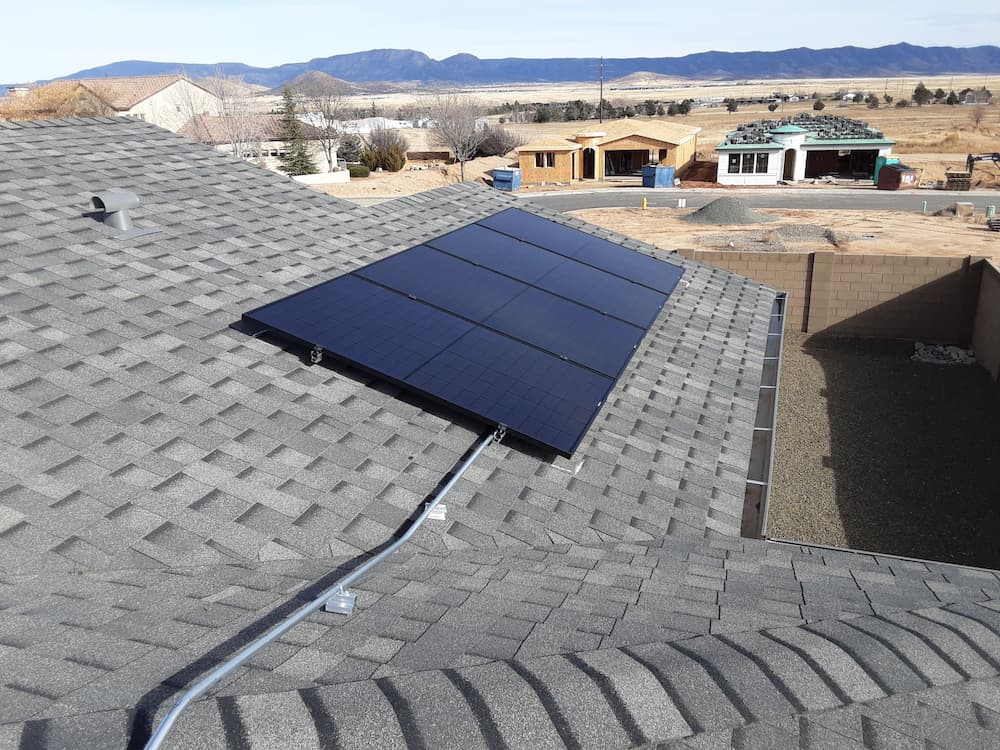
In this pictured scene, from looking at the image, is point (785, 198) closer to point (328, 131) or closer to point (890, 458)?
point (890, 458)

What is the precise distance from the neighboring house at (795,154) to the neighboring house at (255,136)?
127 ft

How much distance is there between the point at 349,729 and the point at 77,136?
14715 millimetres

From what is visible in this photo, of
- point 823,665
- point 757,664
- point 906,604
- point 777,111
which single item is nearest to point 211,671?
point 757,664

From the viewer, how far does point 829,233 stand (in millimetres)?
42781

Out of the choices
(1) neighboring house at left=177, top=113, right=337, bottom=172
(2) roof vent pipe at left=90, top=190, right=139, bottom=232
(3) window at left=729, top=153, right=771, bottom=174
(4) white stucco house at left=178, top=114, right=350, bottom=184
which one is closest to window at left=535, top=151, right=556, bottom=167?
(3) window at left=729, top=153, right=771, bottom=174

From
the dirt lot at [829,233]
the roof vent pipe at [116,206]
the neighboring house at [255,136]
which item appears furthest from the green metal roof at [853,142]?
the roof vent pipe at [116,206]

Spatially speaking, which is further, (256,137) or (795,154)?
(256,137)

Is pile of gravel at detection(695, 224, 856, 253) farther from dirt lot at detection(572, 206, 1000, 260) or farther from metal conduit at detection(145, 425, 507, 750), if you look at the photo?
metal conduit at detection(145, 425, 507, 750)

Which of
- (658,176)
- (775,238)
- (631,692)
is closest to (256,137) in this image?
(658,176)

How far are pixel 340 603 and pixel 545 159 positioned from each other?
215 ft

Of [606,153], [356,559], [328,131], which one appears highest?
[328,131]

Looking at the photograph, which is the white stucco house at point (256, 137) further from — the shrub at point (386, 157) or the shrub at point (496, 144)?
the shrub at point (496, 144)

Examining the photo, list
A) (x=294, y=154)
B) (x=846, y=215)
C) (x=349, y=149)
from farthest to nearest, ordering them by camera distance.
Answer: (x=349, y=149), (x=294, y=154), (x=846, y=215)

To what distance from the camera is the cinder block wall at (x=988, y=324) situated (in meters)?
21.7
